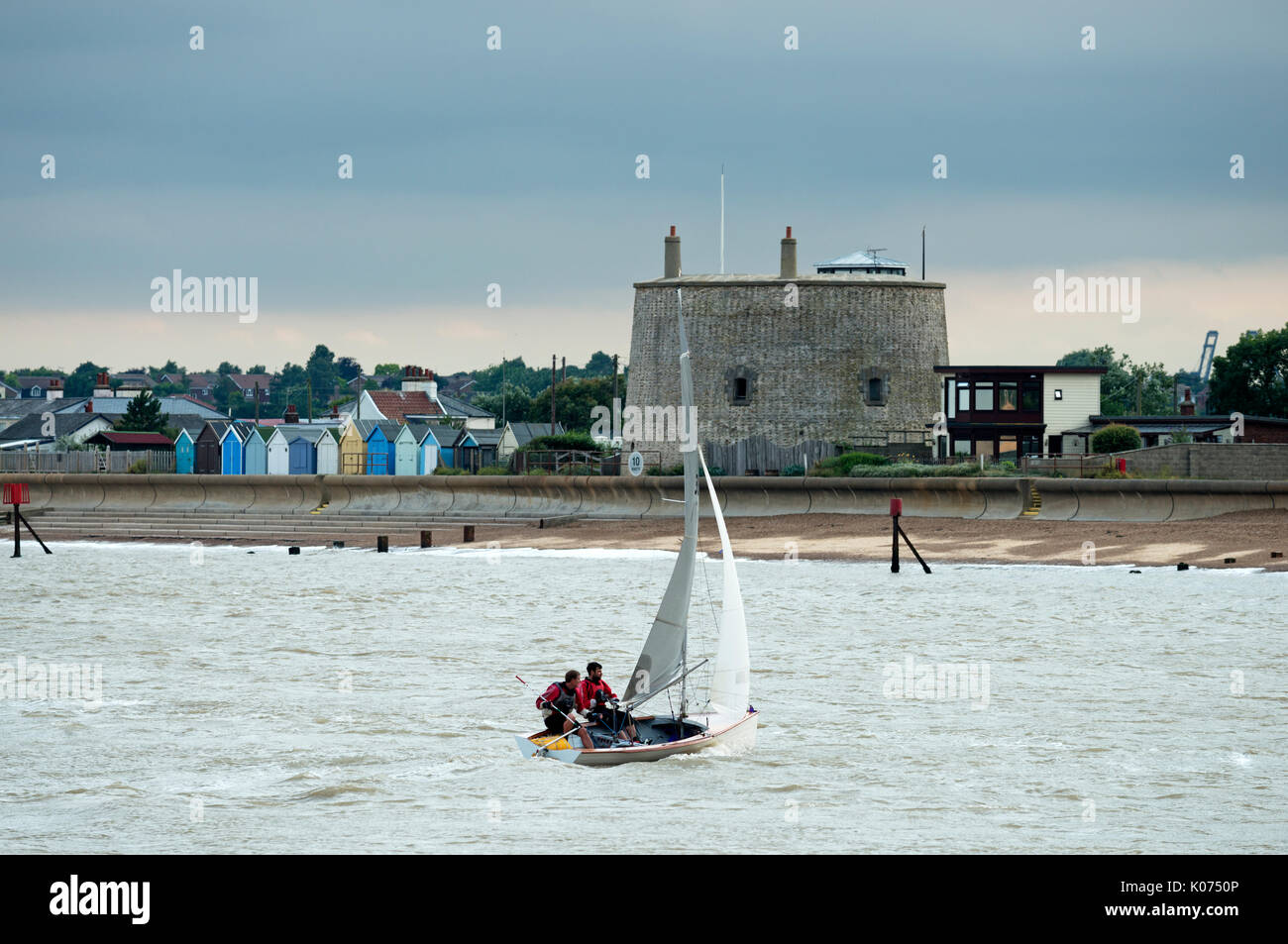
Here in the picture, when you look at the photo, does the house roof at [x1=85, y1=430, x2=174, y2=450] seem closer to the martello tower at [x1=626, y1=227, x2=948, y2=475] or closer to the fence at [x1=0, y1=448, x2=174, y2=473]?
the fence at [x1=0, y1=448, x2=174, y2=473]

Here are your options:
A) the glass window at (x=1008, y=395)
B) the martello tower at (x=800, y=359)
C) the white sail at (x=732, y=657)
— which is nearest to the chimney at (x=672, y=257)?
the martello tower at (x=800, y=359)

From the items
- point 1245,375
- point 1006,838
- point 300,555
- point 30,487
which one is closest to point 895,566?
point 300,555

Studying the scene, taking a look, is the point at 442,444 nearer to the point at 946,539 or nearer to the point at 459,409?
Answer: the point at 459,409

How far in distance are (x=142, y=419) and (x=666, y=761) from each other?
4409 inches

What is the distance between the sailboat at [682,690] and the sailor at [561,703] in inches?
6.3

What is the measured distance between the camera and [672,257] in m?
80.0

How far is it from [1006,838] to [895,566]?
30.1m

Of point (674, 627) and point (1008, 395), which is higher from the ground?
point (1008, 395)

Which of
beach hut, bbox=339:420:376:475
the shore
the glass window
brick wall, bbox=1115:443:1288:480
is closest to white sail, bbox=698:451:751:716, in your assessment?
the shore

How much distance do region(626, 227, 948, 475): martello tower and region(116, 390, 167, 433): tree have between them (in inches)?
2373

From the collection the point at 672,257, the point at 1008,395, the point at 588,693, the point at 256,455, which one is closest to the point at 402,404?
the point at 256,455

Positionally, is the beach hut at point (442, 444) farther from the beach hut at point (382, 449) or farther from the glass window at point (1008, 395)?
the glass window at point (1008, 395)

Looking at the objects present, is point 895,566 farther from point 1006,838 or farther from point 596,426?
point 596,426

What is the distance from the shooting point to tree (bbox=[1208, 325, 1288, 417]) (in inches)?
3546
